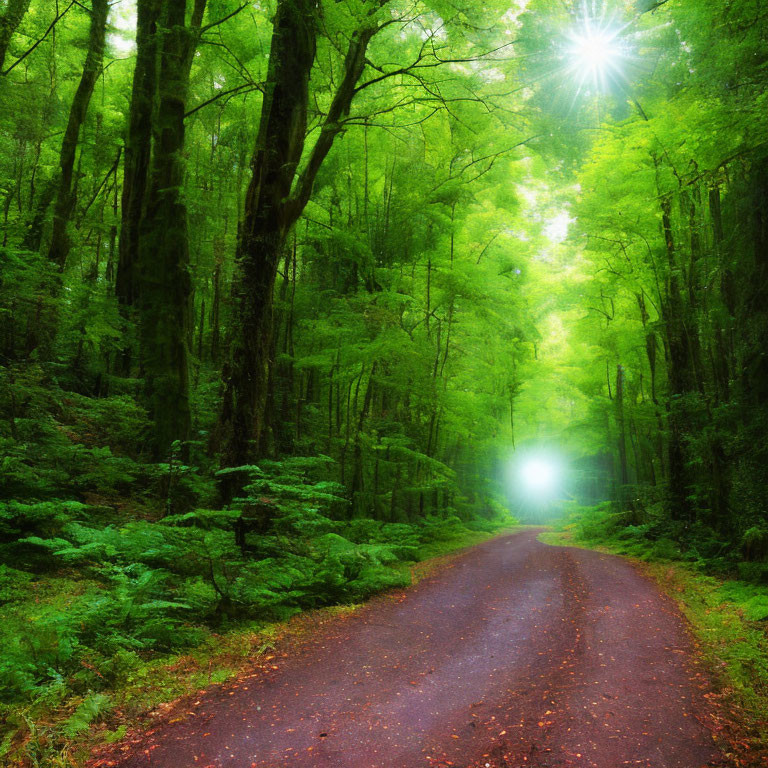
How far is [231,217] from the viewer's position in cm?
1103

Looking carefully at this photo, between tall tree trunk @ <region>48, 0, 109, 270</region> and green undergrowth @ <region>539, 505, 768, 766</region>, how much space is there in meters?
12.2

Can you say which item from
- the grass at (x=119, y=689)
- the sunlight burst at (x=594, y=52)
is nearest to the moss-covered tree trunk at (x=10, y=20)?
the grass at (x=119, y=689)

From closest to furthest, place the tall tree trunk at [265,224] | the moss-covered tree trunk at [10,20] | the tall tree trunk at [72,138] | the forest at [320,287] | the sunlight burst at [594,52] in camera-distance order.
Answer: the forest at [320,287] < the tall tree trunk at [265,224] < the moss-covered tree trunk at [10,20] < the tall tree trunk at [72,138] < the sunlight burst at [594,52]

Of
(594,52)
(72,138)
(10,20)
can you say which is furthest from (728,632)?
(72,138)

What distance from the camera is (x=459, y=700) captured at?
12.4 feet

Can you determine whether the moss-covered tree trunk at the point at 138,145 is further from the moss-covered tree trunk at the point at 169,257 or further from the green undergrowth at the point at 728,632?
the green undergrowth at the point at 728,632

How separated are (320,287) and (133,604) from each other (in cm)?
1006

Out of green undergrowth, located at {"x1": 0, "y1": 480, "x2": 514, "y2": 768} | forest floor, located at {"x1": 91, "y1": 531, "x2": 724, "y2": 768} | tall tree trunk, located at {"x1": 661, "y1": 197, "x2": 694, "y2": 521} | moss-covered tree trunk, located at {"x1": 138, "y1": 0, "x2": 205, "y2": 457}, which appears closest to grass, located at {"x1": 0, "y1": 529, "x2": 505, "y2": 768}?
green undergrowth, located at {"x1": 0, "y1": 480, "x2": 514, "y2": 768}

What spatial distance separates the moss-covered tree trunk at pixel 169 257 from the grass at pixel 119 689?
3921mm

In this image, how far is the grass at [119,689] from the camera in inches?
109

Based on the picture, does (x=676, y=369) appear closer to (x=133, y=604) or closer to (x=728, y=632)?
(x=728, y=632)

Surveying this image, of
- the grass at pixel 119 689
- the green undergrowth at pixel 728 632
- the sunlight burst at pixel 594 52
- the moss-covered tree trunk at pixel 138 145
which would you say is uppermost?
the sunlight burst at pixel 594 52

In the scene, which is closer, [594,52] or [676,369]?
[594,52]

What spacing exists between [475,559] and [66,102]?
16.5m
